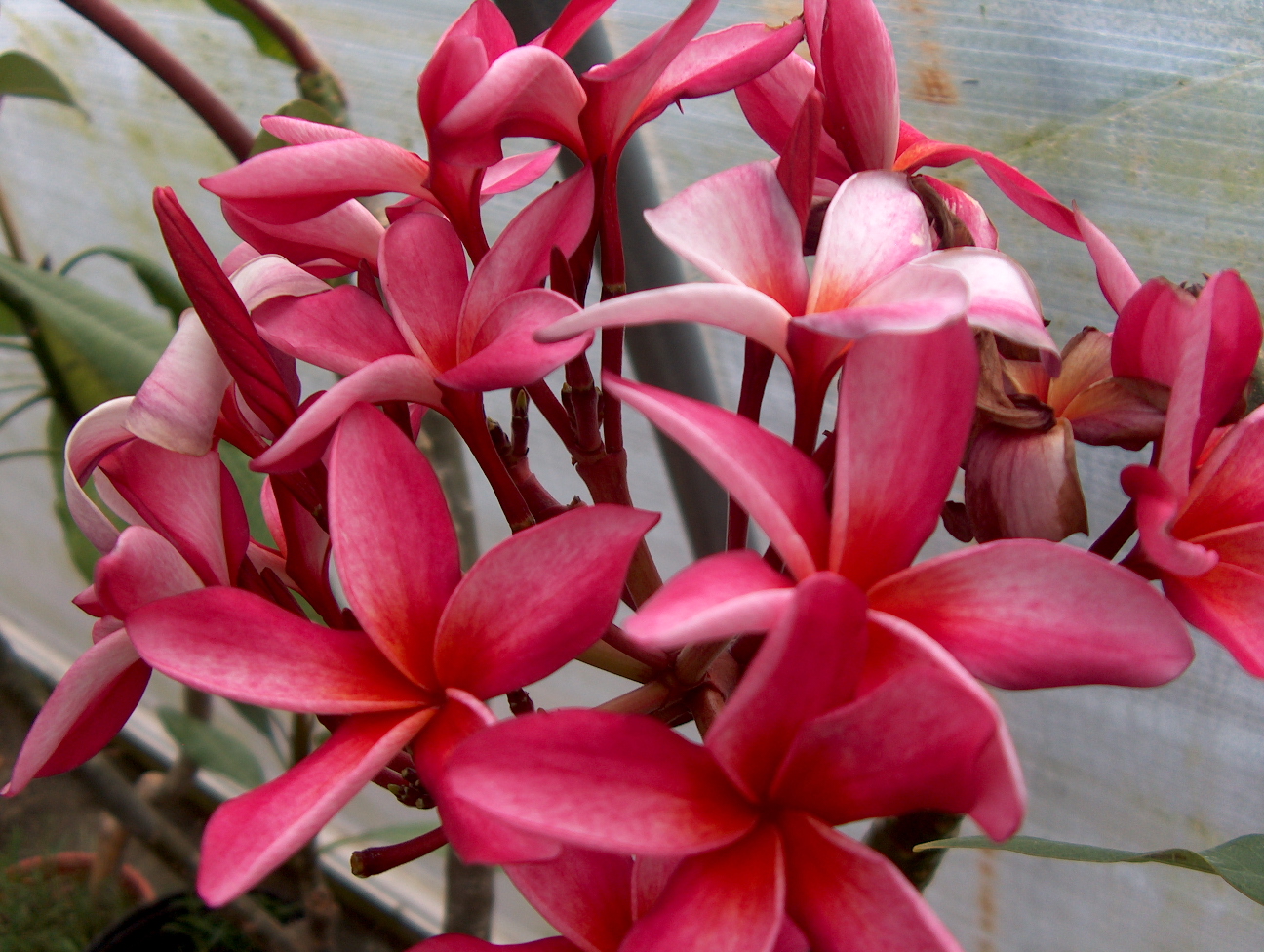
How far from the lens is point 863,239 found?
0.24 meters

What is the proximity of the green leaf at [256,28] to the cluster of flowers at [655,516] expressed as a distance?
1.77 feet

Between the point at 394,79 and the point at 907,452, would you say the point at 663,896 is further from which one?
the point at 394,79

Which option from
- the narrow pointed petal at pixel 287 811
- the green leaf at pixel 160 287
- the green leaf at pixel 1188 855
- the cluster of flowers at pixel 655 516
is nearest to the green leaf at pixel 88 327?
the green leaf at pixel 160 287

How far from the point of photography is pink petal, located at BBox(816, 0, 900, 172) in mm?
281

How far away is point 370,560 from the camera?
23cm

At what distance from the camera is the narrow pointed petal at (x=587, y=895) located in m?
0.26

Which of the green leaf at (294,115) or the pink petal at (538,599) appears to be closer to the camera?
the pink petal at (538,599)

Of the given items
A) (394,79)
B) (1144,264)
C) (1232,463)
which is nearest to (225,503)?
(1232,463)

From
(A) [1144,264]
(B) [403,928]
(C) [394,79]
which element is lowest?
(B) [403,928]

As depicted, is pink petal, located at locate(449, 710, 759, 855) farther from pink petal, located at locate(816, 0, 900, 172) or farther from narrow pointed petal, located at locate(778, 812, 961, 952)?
pink petal, located at locate(816, 0, 900, 172)

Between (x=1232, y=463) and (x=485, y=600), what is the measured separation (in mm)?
198

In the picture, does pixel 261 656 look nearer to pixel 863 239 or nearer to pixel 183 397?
pixel 183 397

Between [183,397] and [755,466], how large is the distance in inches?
6.4

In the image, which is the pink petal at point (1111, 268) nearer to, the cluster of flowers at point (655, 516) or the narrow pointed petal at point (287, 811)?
the cluster of flowers at point (655, 516)
